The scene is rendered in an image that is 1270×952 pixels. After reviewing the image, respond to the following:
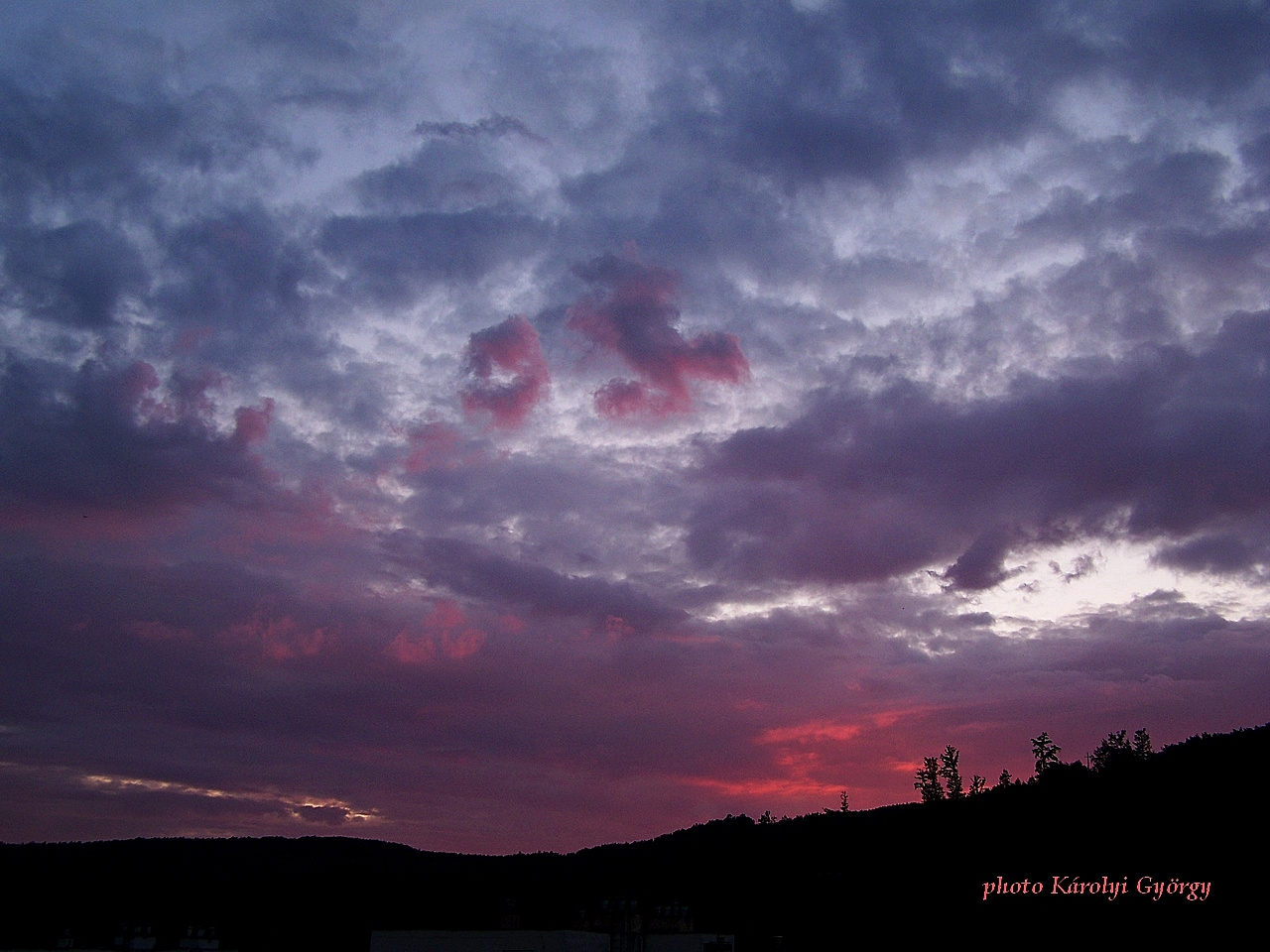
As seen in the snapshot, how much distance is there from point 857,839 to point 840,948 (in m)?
57.5

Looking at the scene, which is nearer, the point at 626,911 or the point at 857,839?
the point at 626,911

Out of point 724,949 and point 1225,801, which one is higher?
point 1225,801

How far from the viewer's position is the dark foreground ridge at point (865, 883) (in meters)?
74.5

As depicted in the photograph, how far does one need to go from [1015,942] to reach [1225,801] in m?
25.1

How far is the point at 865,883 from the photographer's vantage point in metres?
110

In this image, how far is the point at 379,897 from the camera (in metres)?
137

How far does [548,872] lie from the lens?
187375mm

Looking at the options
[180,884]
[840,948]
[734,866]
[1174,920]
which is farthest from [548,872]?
[1174,920]

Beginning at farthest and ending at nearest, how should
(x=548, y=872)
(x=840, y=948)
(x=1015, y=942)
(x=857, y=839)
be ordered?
1. (x=548, y=872)
2. (x=857, y=839)
3. (x=840, y=948)
4. (x=1015, y=942)

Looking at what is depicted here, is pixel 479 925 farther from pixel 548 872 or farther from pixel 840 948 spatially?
pixel 548 872

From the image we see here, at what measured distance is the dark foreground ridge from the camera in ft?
244

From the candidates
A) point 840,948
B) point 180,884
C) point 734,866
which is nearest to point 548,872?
point 734,866

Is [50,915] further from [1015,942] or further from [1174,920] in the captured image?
[1174,920]

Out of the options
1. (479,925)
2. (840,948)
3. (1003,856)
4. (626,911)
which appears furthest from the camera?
(479,925)
